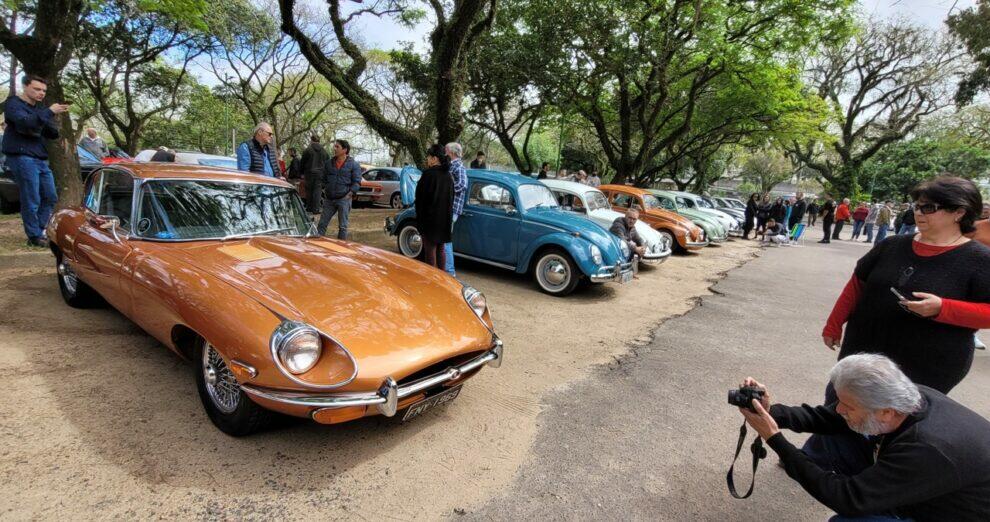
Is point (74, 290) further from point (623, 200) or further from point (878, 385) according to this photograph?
point (623, 200)

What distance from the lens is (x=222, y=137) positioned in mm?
33188

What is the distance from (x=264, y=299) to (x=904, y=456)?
2.74 meters

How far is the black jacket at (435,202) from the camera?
216 inches

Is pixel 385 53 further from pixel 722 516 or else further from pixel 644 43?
pixel 722 516

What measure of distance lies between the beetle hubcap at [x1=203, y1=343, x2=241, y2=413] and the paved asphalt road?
1.43 metres

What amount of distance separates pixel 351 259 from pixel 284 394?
135cm

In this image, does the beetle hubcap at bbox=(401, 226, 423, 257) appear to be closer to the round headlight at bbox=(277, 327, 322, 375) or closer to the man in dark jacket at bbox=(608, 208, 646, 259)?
the man in dark jacket at bbox=(608, 208, 646, 259)

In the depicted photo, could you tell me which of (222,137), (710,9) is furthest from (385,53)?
(710,9)

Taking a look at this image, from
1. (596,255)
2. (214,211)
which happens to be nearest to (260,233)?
(214,211)

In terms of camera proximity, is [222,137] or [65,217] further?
[222,137]

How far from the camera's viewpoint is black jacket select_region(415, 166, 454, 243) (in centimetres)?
549

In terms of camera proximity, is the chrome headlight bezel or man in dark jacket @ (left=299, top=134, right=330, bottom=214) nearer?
the chrome headlight bezel

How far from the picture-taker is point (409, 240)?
7.58m

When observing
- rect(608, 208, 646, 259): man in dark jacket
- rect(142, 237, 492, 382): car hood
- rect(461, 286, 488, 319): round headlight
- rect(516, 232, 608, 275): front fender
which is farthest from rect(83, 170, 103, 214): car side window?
rect(608, 208, 646, 259): man in dark jacket
